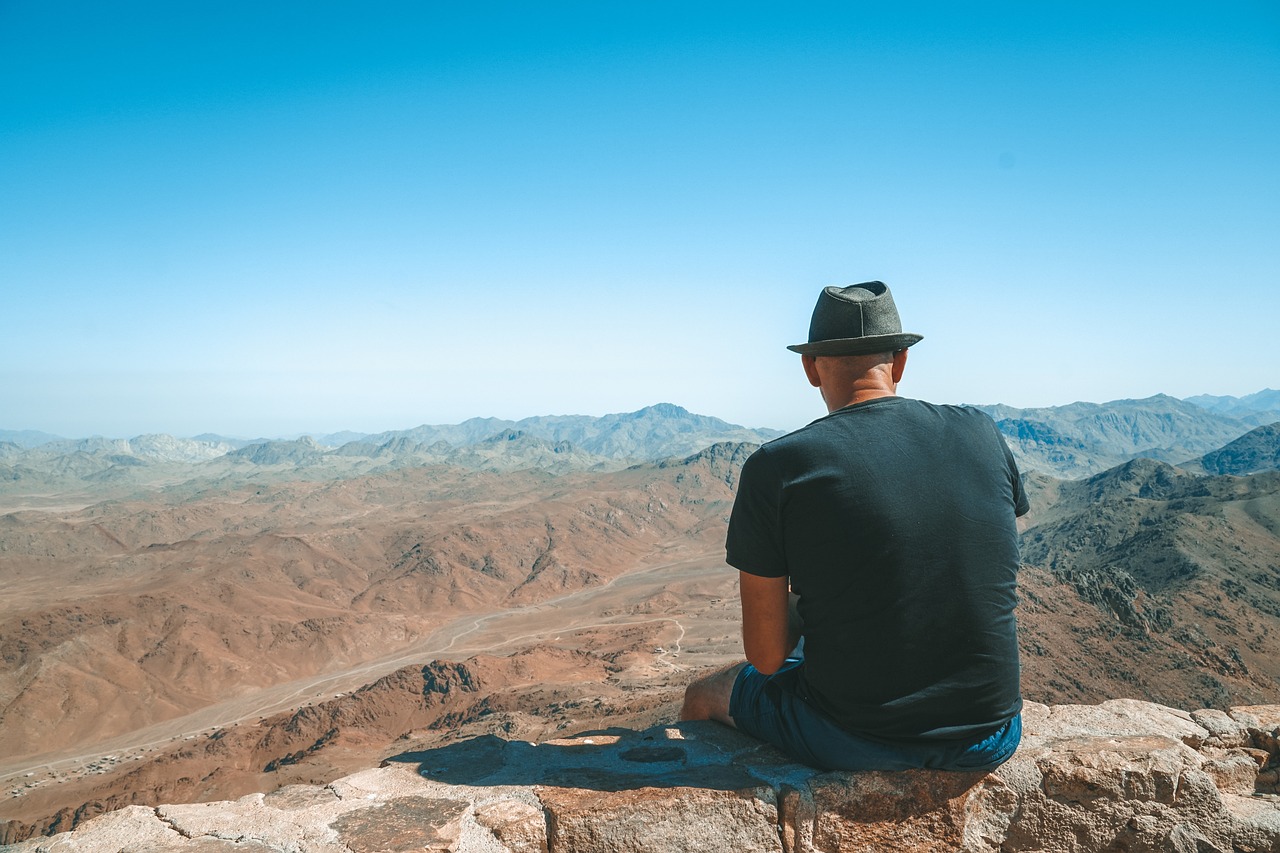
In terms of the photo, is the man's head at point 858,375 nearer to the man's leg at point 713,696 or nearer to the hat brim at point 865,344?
the hat brim at point 865,344

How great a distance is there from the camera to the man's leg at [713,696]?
298 centimetres

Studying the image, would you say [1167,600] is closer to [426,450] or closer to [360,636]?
[360,636]

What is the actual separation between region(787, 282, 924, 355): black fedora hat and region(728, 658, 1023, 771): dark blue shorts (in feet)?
3.71

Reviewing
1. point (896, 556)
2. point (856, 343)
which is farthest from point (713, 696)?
point (856, 343)

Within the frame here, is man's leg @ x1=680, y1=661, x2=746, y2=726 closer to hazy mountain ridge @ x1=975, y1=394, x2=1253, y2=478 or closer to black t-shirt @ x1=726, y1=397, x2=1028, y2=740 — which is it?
black t-shirt @ x1=726, y1=397, x2=1028, y2=740

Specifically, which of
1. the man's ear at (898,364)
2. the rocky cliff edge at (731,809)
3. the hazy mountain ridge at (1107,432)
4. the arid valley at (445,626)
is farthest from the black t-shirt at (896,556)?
the hazy mountain ridge at (1107,432)

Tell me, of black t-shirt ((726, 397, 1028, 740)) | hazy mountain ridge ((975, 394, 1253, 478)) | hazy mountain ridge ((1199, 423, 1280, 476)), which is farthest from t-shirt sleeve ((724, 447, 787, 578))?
hazy mountain ridge ((975, 394, 1253, 478))

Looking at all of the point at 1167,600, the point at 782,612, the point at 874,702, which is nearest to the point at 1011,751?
the point at 874,702

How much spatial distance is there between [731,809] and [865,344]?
1510 millimetres

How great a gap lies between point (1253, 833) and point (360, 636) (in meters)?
39.0

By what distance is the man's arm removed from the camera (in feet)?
7.45

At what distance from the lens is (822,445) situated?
6.80 ft

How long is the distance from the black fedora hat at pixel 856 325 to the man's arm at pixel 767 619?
2.48ft

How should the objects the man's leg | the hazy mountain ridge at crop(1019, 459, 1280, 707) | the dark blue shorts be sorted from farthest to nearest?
the hazy mountain ridge at crop(1019, 459, 1280, 707) → the man's leg → the dark blue shorts
